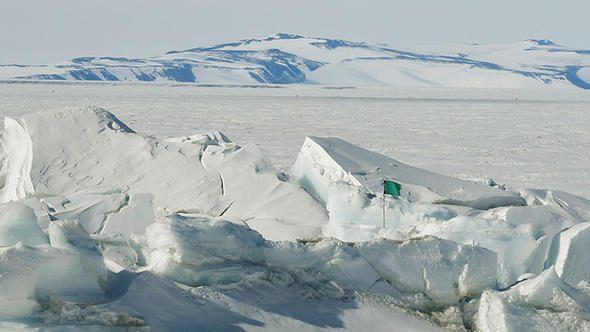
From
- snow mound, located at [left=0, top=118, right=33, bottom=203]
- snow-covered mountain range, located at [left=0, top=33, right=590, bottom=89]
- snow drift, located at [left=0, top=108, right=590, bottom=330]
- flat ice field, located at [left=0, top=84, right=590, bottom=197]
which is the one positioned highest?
snow drift, located at [left=0, top=108, right=590, bottom=330]

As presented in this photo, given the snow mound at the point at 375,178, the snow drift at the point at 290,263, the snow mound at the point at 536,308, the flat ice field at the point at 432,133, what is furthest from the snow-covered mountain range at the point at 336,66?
the snow mound at the point at 536,308

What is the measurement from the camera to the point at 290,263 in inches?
148

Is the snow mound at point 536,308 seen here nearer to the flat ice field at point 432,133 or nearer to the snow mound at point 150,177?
the snow mound at point 150,177

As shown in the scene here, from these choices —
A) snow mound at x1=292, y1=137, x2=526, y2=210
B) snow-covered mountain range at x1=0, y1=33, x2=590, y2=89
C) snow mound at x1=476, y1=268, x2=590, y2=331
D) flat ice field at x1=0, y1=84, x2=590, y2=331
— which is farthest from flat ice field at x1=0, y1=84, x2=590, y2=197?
snow-covered mountain range at x1=0, y1=33, x2=590, y2=89

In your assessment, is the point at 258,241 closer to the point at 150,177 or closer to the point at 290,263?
the point at 290,263

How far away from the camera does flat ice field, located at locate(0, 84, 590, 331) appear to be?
10.8ft

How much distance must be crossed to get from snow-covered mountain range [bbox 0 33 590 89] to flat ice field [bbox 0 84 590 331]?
68.8 metres

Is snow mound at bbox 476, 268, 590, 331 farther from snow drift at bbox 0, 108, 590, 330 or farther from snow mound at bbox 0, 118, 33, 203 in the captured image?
snow mound at bbox 0, 118, 33, 203

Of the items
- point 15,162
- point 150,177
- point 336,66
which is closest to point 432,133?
point 150,177

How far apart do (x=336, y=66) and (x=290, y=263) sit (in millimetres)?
108496

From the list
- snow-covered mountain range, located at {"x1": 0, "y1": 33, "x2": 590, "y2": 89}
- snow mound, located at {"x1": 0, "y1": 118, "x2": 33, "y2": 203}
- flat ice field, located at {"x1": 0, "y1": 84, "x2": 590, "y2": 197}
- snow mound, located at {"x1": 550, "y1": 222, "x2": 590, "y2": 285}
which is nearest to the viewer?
snow mound, located at {"x1": 550, "y1": 222, "x2": 590, "y2": 285}

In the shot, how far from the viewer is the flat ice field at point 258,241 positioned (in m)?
3.30

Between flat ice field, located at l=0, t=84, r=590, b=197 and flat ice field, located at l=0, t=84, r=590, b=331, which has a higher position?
flat ice field, located at l=0, t=84, r=590, b=331

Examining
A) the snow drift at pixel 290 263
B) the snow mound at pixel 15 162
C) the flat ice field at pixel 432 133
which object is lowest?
the flat ice field at pixel 432 133
